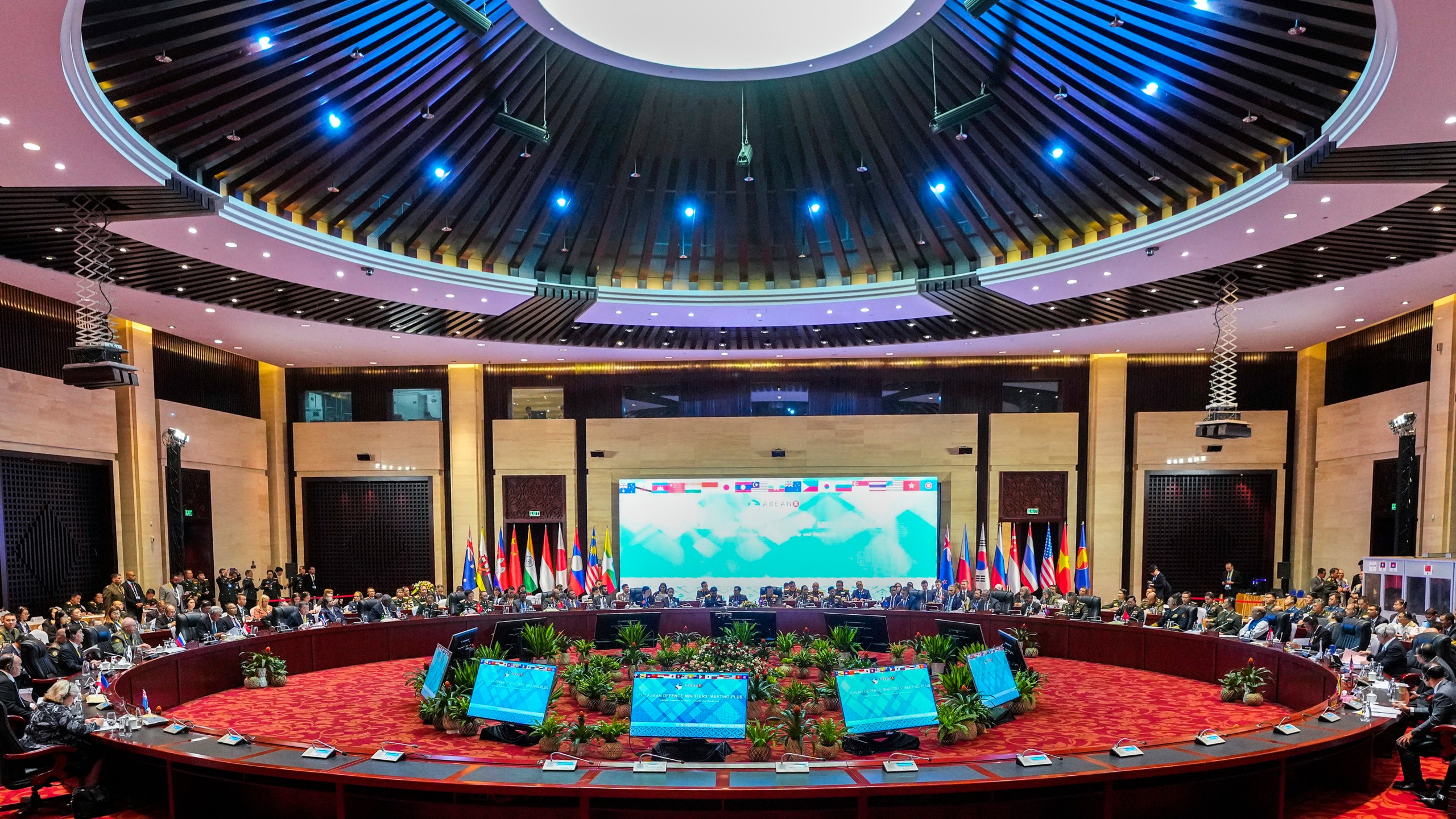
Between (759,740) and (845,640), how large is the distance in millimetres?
4881

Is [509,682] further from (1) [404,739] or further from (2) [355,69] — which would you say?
(2) [355,69]

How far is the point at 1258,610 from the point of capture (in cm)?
1191

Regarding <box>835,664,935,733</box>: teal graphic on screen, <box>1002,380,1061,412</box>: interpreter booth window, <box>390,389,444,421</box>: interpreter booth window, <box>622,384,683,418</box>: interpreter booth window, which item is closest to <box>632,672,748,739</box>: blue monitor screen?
<box>835,664,935,733</box>: teal graphic on screen

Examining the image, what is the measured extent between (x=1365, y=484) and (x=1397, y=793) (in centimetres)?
1312

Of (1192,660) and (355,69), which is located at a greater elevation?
(355,69)

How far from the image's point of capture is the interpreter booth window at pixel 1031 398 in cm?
2061

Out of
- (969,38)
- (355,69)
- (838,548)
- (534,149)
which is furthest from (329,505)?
(969,38)

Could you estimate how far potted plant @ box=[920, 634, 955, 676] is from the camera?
34.4ft

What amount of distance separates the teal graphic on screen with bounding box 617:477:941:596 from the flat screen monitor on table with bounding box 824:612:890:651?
7.81 metres

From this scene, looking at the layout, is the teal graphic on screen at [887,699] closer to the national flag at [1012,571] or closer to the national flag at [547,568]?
the national flag at [1012,571]

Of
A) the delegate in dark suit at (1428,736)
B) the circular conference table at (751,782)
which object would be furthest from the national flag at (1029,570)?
the circular conference table at (751,782)

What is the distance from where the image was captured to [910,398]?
2091cm

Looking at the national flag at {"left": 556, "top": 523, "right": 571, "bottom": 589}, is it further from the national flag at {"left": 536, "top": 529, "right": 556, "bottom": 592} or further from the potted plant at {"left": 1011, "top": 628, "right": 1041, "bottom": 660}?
the potted plant at {"left": 1011, "top": 628, "right": 1041, "bottom": 660}

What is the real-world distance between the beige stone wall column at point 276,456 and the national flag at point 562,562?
21.5ft
